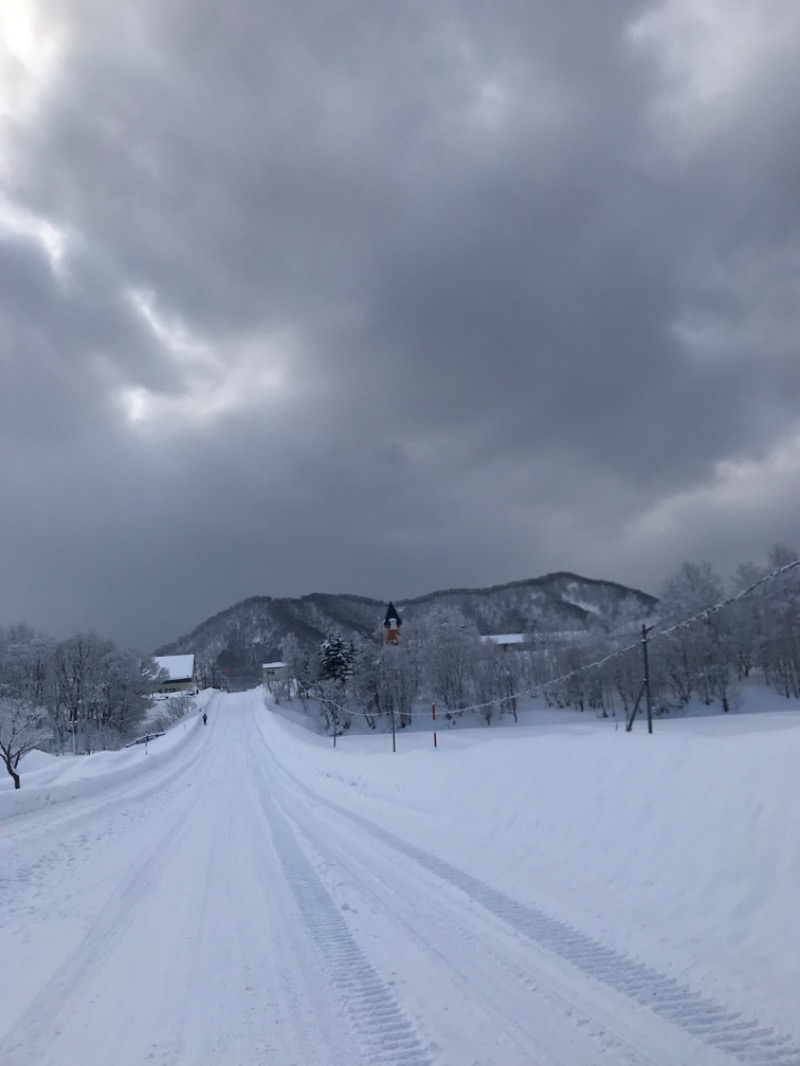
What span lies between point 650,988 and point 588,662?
74.9 m

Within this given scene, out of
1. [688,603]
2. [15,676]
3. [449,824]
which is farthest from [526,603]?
[449,824]

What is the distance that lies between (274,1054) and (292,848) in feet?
22.9

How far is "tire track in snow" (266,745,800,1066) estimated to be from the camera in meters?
3.95

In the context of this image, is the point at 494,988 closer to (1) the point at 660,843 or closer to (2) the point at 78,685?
(1) the point at 660,843

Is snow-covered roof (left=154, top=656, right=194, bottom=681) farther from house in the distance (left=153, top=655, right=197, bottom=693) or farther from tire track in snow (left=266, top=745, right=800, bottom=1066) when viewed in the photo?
tire track in snow (left=266, top=745, right=800, bottom=1066)

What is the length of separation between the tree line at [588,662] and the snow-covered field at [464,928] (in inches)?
1622

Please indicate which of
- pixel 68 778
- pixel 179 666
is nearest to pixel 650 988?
pixel 68 778

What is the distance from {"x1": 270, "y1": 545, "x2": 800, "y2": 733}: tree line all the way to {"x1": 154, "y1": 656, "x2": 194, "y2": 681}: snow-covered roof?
54745mm

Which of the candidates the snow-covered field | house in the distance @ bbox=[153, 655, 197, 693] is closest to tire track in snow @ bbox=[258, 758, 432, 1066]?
the snow-covered field

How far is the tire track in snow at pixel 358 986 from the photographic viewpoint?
4016mm

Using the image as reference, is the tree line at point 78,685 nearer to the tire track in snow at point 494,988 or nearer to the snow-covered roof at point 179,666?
the tire track in snow at point 494,988

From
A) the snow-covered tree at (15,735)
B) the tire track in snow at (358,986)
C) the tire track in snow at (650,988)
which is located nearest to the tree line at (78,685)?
the snow-covered tree at (15,735)

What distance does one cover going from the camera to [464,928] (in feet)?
20.4

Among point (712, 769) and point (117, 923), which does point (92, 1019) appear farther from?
point (712, 769)
